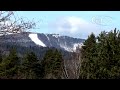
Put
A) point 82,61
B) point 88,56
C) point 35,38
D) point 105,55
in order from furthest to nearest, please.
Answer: point 82,61
point 88,56
point 105,55
point 35,38

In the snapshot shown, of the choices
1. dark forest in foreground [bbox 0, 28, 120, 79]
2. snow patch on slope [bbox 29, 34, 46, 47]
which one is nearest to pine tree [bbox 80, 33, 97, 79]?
dark forest in foreground [bbox 0, 28, 120, 79]

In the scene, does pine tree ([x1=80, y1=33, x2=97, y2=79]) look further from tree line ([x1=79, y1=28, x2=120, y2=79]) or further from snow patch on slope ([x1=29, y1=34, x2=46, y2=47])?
snow patch on slope ([x1=29, y1=34, x2=46, y2=47])

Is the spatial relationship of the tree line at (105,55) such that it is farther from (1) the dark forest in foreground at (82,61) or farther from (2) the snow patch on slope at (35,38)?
(2) the snow patch on slope at (35,38)

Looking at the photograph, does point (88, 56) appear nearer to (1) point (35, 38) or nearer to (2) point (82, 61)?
(2) point (82, 61)

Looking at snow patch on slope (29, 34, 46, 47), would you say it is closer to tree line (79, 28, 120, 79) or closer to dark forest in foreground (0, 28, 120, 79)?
dark forest in foreground (0, 28, 120, 79)

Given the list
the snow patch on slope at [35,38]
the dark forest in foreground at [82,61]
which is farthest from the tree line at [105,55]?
the snow patch on slope at [35,38]

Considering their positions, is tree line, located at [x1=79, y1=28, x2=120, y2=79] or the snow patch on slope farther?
tree line, located at [x1=79, y1=28, x2=120, y2=79]

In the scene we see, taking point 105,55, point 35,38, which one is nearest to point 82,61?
point 105,55

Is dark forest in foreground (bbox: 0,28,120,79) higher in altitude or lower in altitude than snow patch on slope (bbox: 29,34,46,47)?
lower

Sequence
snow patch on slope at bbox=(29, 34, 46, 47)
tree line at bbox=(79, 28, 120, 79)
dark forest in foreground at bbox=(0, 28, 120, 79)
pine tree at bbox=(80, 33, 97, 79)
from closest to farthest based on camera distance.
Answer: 1. snow patch on slope at bbox=(29, 34, 46, 47)
2. dark forest in foreground at bbox=(0, 28, 120, 79)
3. tree line at bbox=(79, 28, 120, 79)
4. pine tree at bbox=(80, 33, 97, 79)

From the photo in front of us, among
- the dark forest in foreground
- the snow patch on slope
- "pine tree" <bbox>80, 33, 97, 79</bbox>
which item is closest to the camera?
the snow patch on slope

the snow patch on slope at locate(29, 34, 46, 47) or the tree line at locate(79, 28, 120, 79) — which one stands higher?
the snow patch on slope at locate(29, 34, 46, 47)
